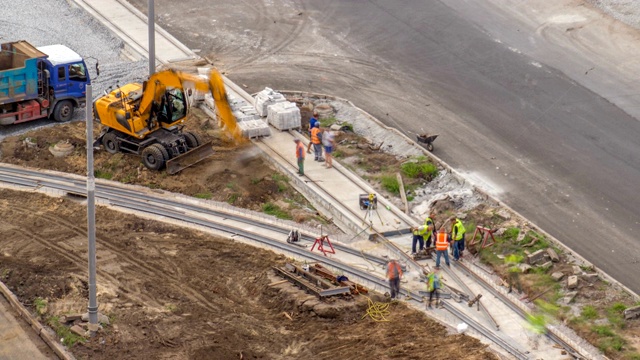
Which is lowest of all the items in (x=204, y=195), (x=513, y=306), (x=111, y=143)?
(x=204, y=195)

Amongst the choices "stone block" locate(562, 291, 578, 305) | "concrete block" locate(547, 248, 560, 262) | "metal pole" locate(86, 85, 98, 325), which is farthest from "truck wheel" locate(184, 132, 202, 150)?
"stone block" locate(562, 291, 578, 305)

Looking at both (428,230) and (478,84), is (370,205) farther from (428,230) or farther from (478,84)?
(478,84)

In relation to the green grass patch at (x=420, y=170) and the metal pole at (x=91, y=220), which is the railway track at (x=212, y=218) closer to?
the metal pole at (x=91, y=220)

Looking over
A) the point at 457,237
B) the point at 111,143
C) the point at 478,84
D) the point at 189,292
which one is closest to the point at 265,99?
the point at 111,143

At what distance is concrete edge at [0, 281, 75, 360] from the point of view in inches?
1115

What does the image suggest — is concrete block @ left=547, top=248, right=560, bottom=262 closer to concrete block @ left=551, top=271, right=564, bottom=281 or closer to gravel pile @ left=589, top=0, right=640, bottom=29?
concrete block @ left=551, top=271, right=564, bottom=281

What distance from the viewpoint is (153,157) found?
3862 centimetres

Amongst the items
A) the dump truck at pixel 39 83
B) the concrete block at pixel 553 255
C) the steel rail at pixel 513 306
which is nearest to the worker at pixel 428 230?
the steel rail at pixel 513 306

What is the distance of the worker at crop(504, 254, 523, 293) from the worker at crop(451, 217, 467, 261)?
4.31 feet

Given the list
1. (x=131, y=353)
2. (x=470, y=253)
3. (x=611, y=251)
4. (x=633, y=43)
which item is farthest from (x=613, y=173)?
(x=131, y=353)

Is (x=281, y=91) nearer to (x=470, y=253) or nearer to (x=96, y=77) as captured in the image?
(x=96, y=77)

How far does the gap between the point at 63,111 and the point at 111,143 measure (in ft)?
12.1

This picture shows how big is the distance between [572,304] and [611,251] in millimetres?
3770

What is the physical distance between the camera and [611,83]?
45.4 meters
